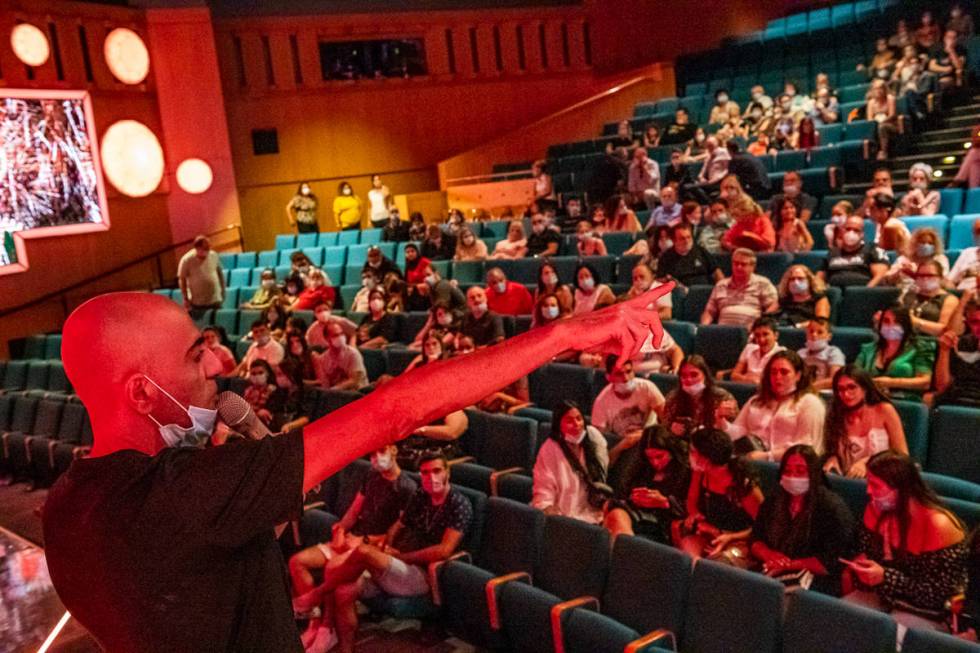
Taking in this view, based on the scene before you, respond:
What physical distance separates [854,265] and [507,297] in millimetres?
2203

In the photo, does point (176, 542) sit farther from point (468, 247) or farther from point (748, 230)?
point (468, 247)

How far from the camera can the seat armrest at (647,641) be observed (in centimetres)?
256

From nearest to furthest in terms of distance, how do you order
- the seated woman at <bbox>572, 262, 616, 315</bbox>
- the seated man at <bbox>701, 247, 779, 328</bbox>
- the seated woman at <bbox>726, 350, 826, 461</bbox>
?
1. the seated woman at <bbox>726, 350, 826, 461</bbox>
2. the seated man at <bbox>701, 247, 779, 328</bbox>
3. the seated woman at <bbox>572, 262, 616, 315</bbox>

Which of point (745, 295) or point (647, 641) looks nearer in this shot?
point (647, 641)

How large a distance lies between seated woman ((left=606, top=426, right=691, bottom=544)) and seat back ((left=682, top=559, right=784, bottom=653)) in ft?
2.07

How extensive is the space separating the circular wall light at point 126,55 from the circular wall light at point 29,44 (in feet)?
2.20

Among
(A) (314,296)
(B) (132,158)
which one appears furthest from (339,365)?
(B) (132,158)

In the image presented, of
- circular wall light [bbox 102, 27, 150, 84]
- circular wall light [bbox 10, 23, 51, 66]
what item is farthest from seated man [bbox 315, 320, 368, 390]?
circular wall light [bbox 102, 27, 150, 84]

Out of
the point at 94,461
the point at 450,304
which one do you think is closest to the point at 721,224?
the point at 450,304

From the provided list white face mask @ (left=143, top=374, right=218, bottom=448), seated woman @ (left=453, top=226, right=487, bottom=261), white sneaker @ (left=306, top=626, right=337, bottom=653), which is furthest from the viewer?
seated woman @ (left=453, top=226, right=487, bottom=261)

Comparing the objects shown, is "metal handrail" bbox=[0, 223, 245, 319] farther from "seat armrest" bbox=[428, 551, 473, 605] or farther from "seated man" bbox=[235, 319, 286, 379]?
"seat armrest" bbox=[428, 551, 473, 605]

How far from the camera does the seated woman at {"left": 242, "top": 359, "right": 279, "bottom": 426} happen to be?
5531mm

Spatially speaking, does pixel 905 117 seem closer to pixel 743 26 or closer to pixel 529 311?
pixel 529 311

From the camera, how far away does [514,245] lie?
7.28 meters
